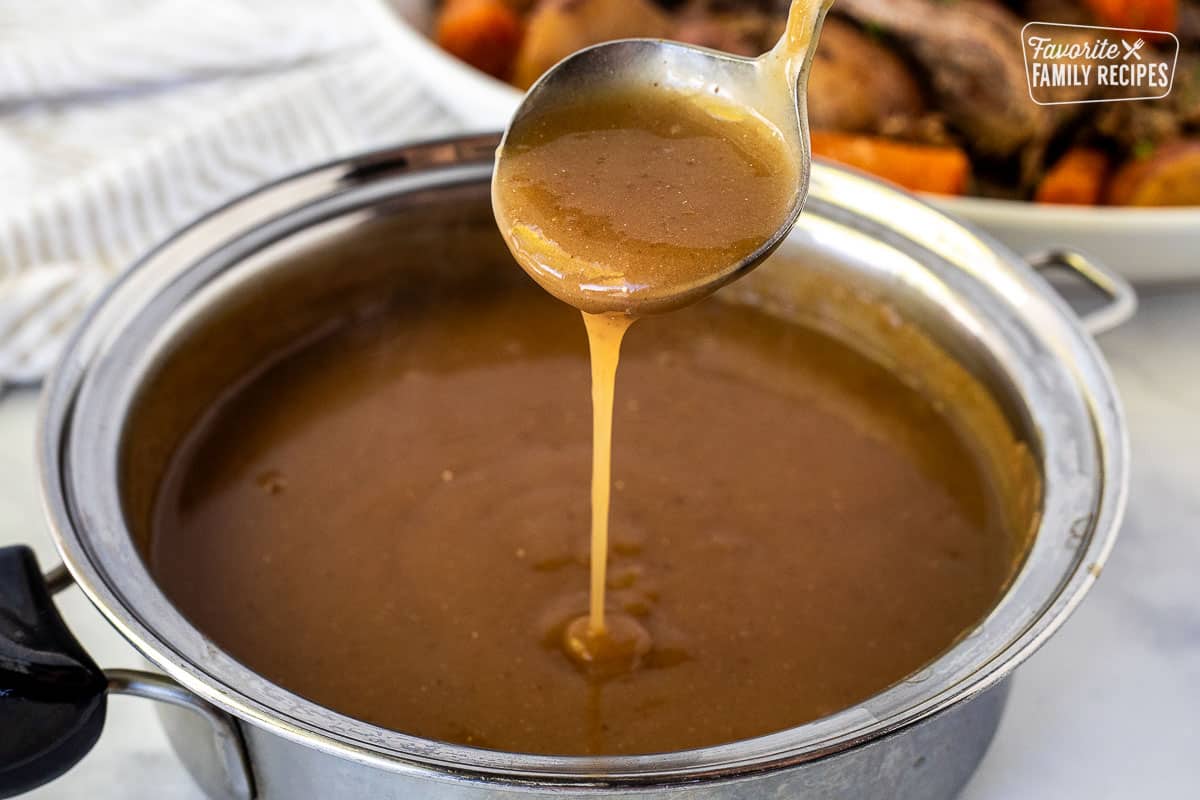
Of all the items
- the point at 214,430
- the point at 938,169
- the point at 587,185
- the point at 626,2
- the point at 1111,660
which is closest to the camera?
the point at 587,185

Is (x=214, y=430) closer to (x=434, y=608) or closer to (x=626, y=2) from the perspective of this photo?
(x=434, y=608)

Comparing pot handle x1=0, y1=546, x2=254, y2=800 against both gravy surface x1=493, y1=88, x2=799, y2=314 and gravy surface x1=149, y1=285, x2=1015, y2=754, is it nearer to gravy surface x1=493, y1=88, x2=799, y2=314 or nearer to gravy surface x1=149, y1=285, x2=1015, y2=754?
gravy surface x1=149, y1=285, x2=1015, y2=754

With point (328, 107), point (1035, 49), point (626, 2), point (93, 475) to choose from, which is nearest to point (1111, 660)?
point (1035, 49)

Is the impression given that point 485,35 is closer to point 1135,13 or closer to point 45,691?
point 1135,13

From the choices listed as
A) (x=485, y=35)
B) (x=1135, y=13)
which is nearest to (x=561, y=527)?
(x=485, y=35)

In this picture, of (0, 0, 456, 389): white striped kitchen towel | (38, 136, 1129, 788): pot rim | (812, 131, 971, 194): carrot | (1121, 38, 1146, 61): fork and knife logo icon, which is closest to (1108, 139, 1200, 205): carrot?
(1121, 38, 1146, 61): fork and knife logo icon
